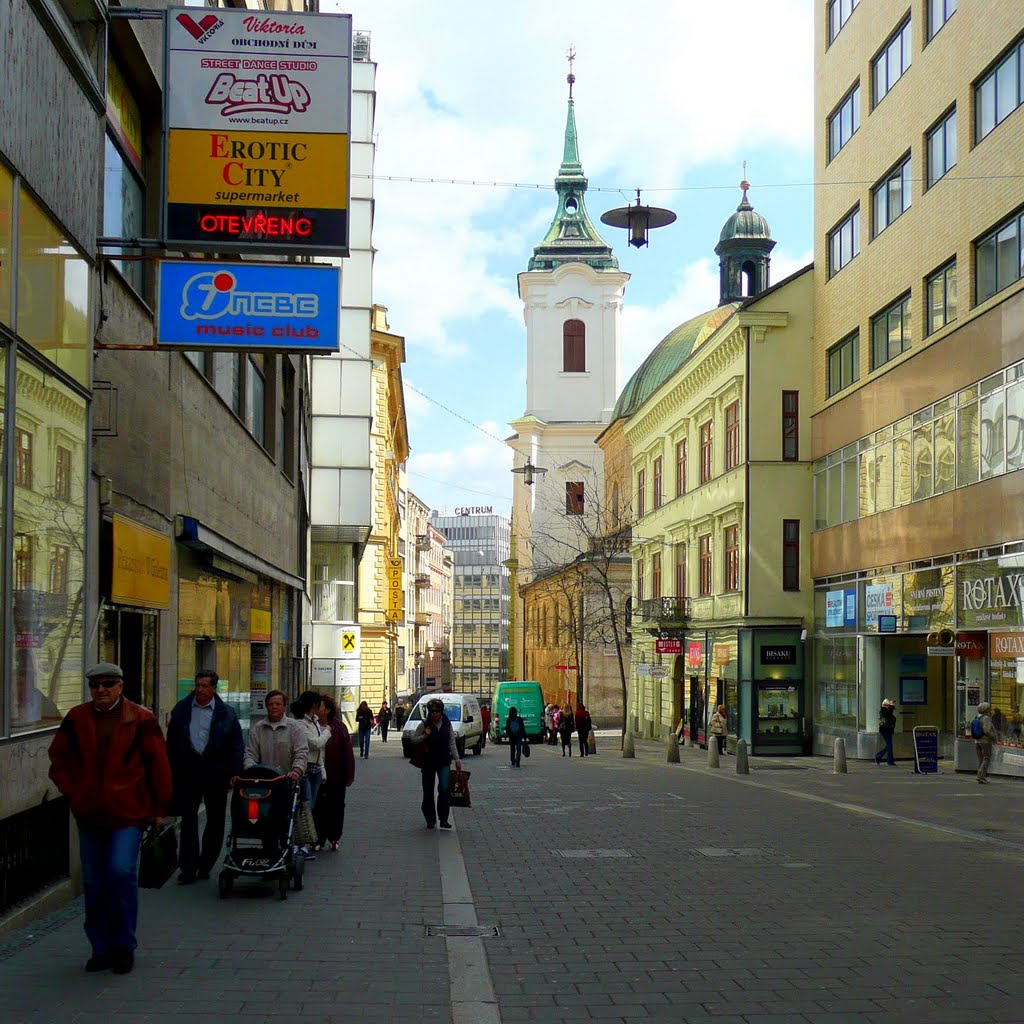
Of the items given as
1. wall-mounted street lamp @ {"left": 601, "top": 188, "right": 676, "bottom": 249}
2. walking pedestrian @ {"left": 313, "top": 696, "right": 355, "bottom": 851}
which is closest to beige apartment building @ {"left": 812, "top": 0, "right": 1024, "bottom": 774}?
wall-mounted street lamp @ {"left": 601, "top": 188, "right": 676, "bottom": 249}

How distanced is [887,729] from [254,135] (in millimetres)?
25627

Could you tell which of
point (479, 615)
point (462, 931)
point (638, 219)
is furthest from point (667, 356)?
point (479, 615)

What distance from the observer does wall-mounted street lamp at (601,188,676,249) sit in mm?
27734

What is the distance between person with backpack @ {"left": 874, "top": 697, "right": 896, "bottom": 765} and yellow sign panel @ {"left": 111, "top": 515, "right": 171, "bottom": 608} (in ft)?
74.9

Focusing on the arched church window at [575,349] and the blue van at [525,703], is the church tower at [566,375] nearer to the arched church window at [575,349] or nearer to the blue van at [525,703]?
the arched church window at [575,349]

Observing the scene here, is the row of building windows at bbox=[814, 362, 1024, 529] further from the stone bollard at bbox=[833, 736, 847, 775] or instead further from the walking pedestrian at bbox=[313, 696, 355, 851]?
the walking pedestrian at bbox=[313, 696, 355, 851]

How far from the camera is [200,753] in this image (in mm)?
11555

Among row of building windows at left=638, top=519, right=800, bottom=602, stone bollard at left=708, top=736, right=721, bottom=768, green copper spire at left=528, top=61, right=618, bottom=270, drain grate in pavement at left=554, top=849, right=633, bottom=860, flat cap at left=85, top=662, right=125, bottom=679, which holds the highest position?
green copper spire at left=528, top=61, right=618, bottom=270

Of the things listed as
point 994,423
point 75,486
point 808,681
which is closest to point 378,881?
point 75,486

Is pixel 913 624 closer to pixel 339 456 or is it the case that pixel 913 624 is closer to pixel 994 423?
pixel 994 423

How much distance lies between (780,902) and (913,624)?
907 inches

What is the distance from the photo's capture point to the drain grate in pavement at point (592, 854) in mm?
14367

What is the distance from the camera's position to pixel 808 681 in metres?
42.0

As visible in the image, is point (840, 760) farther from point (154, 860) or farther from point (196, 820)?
point (154, 860)
